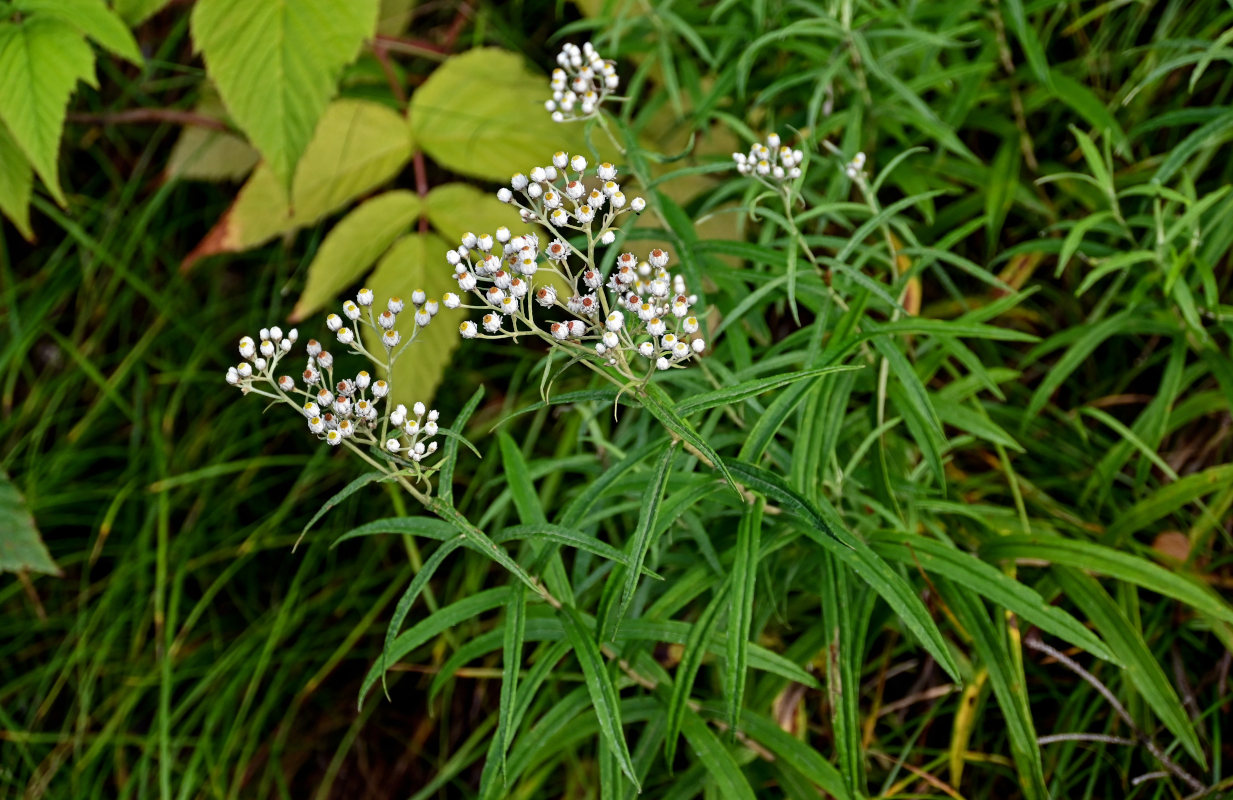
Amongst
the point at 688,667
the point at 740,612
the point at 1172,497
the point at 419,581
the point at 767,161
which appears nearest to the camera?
the point at 419,581

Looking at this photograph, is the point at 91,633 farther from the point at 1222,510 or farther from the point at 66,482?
the point at 1222,510

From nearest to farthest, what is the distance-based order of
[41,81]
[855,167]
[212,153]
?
[855,167] < [41,81] < [212,153]

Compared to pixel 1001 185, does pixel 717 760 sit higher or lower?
lower

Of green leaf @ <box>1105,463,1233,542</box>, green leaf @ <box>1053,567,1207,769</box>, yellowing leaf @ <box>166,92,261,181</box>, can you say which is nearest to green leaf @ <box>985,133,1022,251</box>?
green leaf @ <box>1105,463,1233,542</box>

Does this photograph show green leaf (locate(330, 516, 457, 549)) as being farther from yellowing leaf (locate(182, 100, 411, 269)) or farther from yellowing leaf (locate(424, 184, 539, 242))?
yellowing leaf (locate(182, 100, 411, 269))

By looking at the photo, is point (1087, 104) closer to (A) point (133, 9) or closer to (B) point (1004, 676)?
(B) point (1004, 676)

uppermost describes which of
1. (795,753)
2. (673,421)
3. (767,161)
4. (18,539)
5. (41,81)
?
(767,161)

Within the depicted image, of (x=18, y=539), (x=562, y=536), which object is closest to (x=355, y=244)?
(x=18, y=539)
